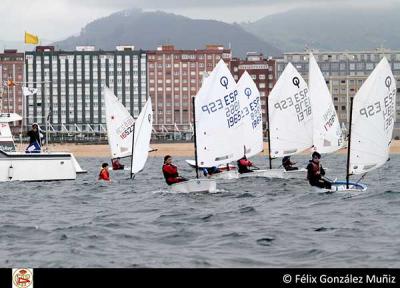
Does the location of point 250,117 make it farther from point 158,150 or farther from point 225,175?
point 158,150

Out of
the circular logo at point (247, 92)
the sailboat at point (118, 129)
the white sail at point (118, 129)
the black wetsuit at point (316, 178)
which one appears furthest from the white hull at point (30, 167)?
the sailboat at point (118, 129)

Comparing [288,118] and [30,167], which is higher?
[288,118]

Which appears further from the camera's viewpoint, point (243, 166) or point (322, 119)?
point (322, 119)

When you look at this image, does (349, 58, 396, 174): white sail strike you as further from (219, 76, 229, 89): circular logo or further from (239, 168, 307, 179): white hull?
(239, 168, 307, 179): white hull

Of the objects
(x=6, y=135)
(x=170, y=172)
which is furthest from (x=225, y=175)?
(x=6, y=135)

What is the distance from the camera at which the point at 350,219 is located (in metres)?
24.8

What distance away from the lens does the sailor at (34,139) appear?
1678 inches

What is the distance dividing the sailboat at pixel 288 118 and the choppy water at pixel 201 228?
9.66 metres

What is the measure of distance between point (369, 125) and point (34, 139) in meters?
16.5

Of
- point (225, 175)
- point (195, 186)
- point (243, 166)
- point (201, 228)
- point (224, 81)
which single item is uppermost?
point (224, 81)

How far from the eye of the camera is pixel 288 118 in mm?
47531
